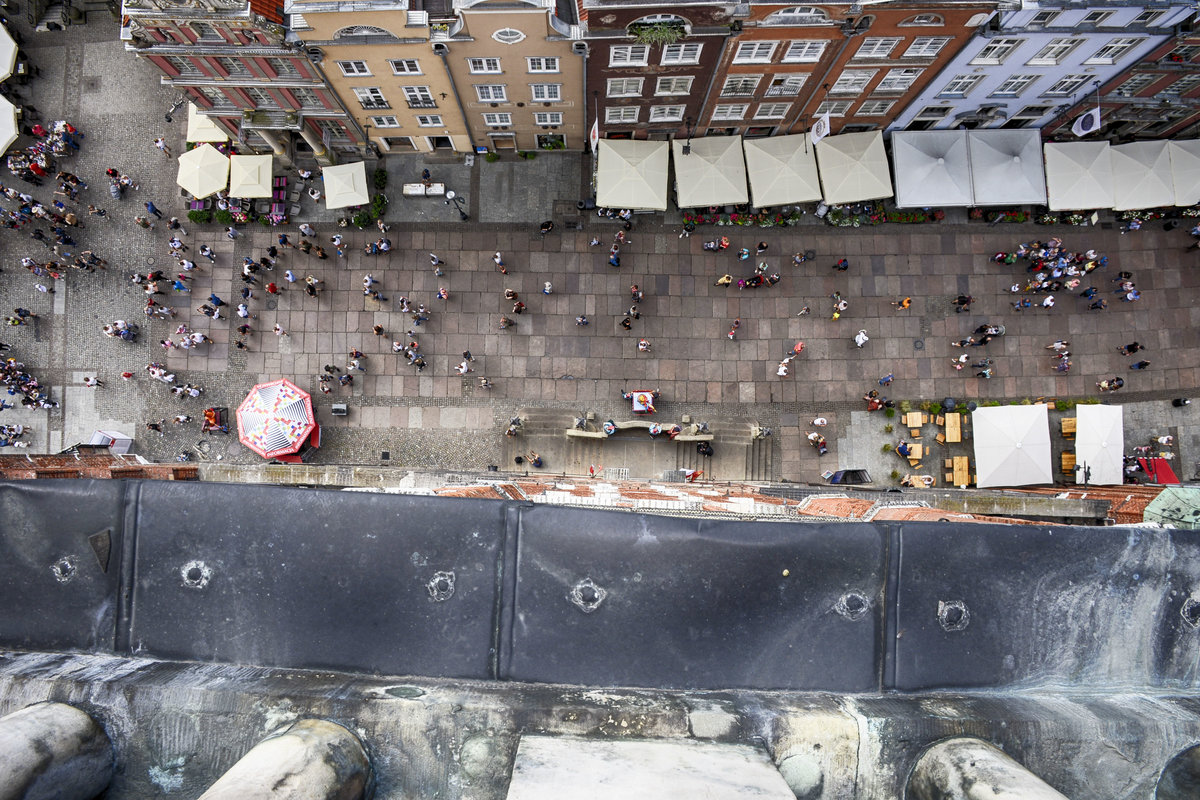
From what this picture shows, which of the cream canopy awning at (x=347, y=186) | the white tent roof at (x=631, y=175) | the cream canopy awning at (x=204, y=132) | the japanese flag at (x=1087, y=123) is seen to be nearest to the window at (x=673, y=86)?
the white tent roof at (x=631, y=175)

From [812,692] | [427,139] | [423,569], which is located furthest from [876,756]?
[427,139]

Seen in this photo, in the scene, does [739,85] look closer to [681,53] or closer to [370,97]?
[681,53]

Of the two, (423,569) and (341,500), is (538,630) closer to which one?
(423,569)

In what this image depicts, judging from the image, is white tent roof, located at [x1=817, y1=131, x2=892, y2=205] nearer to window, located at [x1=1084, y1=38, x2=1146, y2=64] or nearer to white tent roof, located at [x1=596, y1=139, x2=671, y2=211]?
white tent roof, located at [x1=596, y1=139, x2=671, y2=211]

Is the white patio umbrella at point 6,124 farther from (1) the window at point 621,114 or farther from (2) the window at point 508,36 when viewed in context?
(1) the window at point 621,114

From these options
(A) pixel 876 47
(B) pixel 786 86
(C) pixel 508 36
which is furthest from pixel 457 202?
(A) pixel 876 47

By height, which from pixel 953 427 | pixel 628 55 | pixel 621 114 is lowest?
pixel 953 427

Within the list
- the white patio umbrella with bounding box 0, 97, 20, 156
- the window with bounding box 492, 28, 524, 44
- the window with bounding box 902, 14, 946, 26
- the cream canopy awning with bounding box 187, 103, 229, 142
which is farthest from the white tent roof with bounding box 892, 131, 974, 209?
the white patio umbrella with bounding box 0, 97, 20, 156
